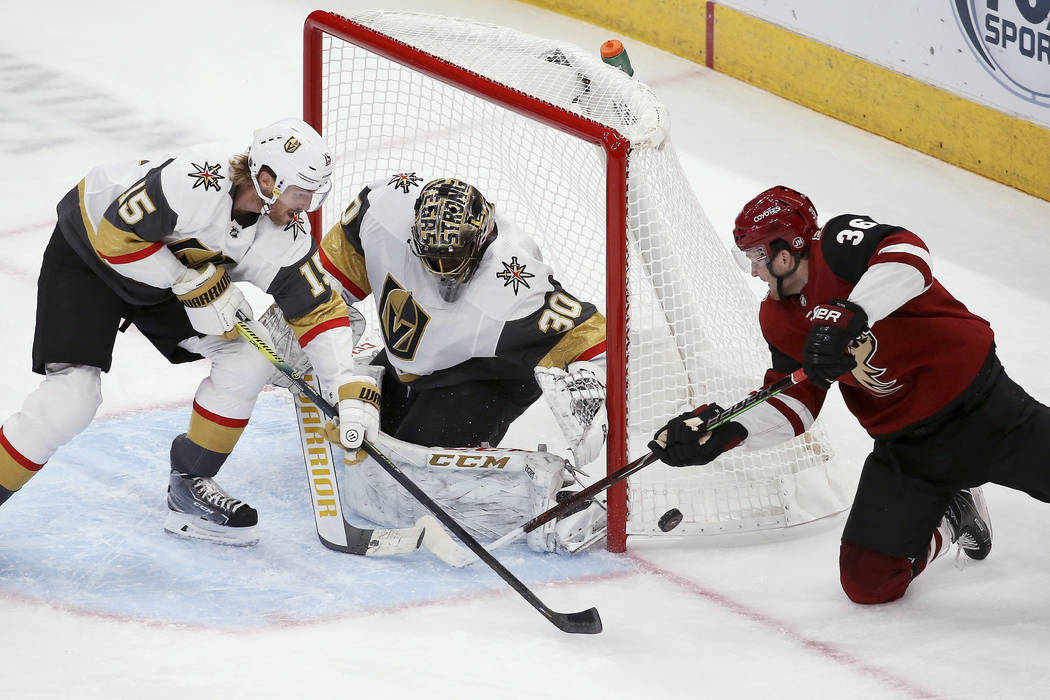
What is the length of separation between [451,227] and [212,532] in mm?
931

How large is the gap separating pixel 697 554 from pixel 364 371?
3.17 feet

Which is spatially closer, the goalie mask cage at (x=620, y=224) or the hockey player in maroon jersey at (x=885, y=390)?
the hockey player in maroon jersey at (x=885, y=390)

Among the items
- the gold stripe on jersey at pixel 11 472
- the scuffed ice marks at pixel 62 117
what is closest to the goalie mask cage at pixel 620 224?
the gold stripe on jersey at pixel 11 472

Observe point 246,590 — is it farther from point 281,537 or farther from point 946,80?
point 946,80

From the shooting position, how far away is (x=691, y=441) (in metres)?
3.01

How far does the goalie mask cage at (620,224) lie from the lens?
3.23 meters

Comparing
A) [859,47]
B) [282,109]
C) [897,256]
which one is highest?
[897,256]

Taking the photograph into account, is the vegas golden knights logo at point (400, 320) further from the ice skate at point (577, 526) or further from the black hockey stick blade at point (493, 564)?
the ice skate at point (577, 526)

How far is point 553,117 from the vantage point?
3.18 m

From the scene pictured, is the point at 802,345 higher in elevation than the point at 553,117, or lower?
lower

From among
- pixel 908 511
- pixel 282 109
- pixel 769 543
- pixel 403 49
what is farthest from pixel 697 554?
pixel 282 109

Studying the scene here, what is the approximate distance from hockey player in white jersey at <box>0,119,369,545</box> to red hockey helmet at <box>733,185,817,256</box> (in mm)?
910

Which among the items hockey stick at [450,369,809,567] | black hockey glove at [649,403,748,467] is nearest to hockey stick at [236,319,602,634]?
hockey stick at [450,369,809,567]

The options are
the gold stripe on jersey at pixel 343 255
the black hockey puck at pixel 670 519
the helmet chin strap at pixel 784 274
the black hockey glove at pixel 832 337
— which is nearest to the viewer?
the black hockey glove at pixel 832 337
